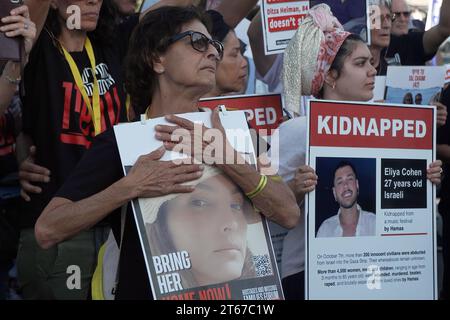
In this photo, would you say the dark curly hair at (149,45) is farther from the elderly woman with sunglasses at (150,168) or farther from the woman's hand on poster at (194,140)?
the woman's hand on poster at (194,140)

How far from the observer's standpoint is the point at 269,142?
443cm

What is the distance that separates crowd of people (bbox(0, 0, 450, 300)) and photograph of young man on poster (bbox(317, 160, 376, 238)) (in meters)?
0.01

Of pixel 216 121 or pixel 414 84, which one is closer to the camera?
pixel 216 121

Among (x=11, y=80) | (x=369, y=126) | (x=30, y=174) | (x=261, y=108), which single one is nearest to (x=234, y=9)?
(x=261, y=108)

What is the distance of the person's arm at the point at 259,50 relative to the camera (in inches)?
229

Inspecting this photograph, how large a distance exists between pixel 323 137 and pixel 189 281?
109cm

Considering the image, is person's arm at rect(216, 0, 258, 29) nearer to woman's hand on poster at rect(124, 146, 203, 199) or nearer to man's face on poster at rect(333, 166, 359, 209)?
man's face on poster at rect(333, 166, 359, 209)

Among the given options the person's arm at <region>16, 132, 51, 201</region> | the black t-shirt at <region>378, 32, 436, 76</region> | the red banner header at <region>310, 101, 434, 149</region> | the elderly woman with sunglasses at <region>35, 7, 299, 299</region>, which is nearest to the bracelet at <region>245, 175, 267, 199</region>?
the elderly woman with sunglasses at <region>35, 7, 299, 299</region>

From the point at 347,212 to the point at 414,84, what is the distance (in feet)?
4.96

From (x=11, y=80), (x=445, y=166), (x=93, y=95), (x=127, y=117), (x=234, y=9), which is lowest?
(x=445, y=166)

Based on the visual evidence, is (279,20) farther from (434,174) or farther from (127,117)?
(434,174)

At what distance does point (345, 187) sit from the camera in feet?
13.2

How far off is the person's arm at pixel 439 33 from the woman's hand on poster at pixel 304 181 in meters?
2.31

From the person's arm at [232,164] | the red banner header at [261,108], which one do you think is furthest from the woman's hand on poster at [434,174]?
the person's arm at [232,164]
